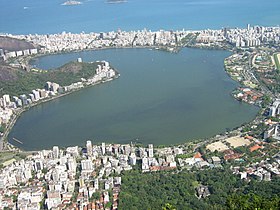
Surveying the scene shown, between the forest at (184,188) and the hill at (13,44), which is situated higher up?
the hill at (13,44)

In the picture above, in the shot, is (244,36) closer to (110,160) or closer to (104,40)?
(104,40)

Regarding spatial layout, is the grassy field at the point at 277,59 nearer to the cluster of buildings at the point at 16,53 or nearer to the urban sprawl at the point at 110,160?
the urban sprawl at the point at 110,160

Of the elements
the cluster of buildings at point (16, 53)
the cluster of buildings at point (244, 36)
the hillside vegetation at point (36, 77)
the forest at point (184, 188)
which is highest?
the cluster of buildings at point (244, 36)

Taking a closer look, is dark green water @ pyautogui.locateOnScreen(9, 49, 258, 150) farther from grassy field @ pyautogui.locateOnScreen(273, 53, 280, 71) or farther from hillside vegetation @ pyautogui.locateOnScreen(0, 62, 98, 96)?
grassy field @ pyautogui.locateOnScreen(273, 53, 280, 71)

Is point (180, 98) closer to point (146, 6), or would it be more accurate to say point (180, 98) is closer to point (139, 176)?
point (139, 176)

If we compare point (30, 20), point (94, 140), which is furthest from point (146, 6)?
point (94, 140)

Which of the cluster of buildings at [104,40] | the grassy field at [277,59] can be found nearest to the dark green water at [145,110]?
the grassy field at [277,59]

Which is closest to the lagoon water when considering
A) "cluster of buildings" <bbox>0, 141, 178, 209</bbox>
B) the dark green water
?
the dark green water

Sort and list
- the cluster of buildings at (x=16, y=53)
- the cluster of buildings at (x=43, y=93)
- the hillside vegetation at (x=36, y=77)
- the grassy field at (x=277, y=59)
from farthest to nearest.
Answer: the cluster of buildings at (x=16, y=53) < the grassy field at (x=277, y=59) < the hillside vegetation at (x=36, y=77) < the cluster of buildings at (x=43, y=93)
